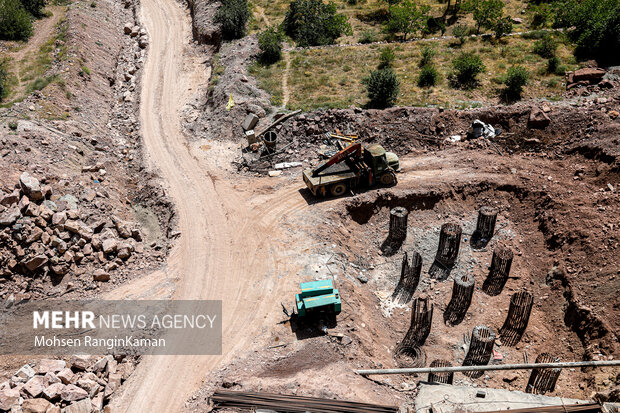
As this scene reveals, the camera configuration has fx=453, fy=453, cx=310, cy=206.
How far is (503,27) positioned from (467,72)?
951 centimetres

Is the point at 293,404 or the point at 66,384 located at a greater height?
the point at 293,404

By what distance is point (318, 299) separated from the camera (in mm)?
18125

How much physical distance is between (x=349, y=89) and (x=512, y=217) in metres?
15.2

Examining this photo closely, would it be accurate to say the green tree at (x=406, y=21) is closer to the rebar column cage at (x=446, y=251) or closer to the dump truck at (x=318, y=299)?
the rebar column cage at (x=446, y=251)

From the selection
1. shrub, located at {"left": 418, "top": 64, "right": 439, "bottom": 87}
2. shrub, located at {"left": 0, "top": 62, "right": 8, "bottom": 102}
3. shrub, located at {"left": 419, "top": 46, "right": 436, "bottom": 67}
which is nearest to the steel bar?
shrub, located at {"left": 418, "top": 64, "right": 439, "bottom": 87}

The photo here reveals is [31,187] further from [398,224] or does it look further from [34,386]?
[398,224]

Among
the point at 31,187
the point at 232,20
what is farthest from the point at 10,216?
the point at 232,20

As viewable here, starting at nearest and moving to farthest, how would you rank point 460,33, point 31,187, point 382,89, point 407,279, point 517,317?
point 517,317 < point 31,187 < point 407,279 < point 382,89 < point 460,33

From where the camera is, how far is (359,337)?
1850 cm

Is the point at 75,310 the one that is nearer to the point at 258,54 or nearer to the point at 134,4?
the point at 258,54

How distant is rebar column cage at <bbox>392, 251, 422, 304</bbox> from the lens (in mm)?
21906

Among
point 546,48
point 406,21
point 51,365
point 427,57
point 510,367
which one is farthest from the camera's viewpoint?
point 406,21

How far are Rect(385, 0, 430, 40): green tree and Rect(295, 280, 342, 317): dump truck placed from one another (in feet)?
101

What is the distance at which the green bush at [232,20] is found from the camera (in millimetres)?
39500
